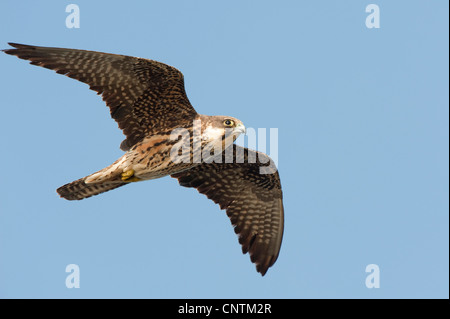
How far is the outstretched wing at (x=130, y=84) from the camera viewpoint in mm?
11414

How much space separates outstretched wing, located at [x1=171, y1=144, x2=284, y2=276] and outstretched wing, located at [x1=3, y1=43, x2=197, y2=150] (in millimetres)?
1477

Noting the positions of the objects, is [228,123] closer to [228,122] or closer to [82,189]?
[228,122]

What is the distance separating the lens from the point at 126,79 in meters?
11.8

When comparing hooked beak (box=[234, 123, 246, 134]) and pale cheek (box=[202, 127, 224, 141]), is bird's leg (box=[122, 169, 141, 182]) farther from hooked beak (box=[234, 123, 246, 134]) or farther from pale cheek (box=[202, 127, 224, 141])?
hooked beak (box=[234, 123, 246, 134])

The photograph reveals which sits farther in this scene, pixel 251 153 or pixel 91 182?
pixel 251 153

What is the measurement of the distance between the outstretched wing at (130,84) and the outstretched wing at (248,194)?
4.85ft

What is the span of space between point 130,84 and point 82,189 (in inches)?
81.9

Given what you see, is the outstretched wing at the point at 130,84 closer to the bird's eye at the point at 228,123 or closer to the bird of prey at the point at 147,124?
the bird of prey at the point at 147,124

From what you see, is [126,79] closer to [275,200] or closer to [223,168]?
[223,168]

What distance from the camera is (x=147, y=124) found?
12008 millimetres

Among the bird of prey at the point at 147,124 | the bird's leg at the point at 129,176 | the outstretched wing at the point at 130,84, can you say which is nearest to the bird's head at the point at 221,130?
the bird of prey at the point at 147,124

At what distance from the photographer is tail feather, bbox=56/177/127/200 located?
12.2 meters

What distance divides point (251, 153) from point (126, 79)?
2.74 m
